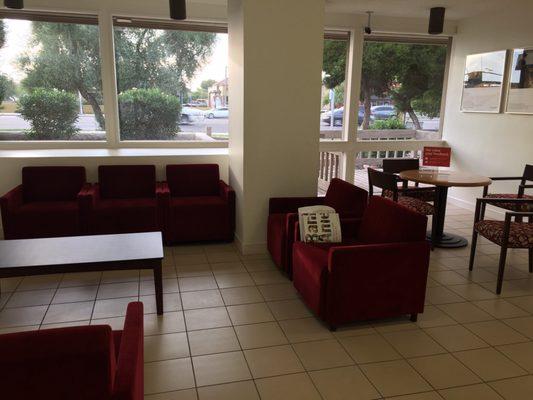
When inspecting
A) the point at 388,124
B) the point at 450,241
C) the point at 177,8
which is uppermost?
the point at 177,8

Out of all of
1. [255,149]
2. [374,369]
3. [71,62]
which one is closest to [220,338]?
[374,369]

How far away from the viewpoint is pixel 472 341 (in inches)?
110

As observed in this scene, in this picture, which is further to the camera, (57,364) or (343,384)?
(343,384)

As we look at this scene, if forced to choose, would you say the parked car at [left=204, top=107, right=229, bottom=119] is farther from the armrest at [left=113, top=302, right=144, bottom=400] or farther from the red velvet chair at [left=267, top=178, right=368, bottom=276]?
the armrest at [left=113, top=302, right=144, bottom=400]

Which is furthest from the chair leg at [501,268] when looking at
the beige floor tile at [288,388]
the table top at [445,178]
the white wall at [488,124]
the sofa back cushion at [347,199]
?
the white wall at [488,124]

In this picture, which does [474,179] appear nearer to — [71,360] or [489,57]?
[489,57]

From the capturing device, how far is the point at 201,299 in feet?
10.9

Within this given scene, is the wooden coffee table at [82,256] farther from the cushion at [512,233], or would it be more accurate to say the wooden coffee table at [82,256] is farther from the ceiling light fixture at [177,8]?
the cushion at [512,233]

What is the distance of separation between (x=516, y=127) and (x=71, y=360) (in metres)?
5.47

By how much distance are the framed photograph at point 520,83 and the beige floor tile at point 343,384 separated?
410 centimetres

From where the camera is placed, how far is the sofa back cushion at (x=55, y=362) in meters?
1.19

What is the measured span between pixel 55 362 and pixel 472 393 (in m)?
2.06

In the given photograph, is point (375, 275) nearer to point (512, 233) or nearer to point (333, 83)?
point (512, 233)

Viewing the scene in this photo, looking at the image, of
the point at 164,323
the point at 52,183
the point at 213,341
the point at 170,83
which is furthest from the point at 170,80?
the point at 213,341
